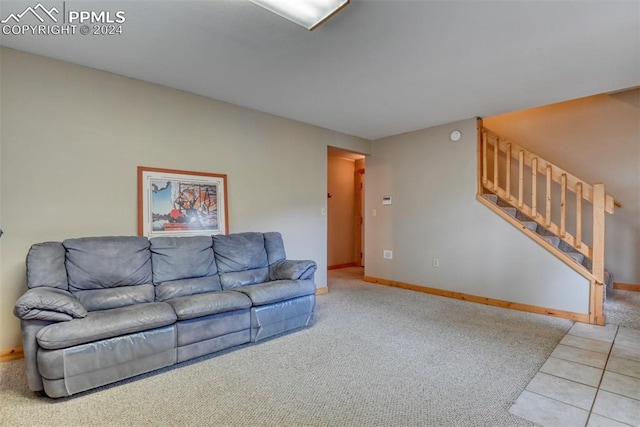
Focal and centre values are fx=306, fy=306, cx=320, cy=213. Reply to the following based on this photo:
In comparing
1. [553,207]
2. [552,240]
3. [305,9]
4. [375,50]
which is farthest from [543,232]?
[305,9]

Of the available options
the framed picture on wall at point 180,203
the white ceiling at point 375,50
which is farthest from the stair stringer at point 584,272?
the framed picture on wall at point 180,203

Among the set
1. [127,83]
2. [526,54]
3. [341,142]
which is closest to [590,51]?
[526,54]

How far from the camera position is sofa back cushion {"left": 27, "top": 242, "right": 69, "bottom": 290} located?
87.8 inches

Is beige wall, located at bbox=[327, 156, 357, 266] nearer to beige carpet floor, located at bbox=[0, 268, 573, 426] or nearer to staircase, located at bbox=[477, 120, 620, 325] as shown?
staircase, located at bbox=[477, 120, 620, 325]

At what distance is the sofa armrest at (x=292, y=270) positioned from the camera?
10.6 ft

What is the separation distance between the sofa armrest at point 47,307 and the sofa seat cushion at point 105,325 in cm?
5

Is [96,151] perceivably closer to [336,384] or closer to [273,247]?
[273,247]

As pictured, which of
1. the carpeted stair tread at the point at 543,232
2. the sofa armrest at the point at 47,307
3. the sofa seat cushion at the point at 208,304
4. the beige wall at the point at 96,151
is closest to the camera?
the sofa armrest at the point at 47,307

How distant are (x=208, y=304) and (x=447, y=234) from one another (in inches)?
138

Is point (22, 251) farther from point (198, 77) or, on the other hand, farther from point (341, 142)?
point (341, 142)

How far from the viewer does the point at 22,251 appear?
2490 millimetres

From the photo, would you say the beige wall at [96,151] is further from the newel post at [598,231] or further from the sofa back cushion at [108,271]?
the newel post at [598,231]

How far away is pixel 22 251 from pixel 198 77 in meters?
2.11

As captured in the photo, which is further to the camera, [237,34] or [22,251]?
[22,251]
